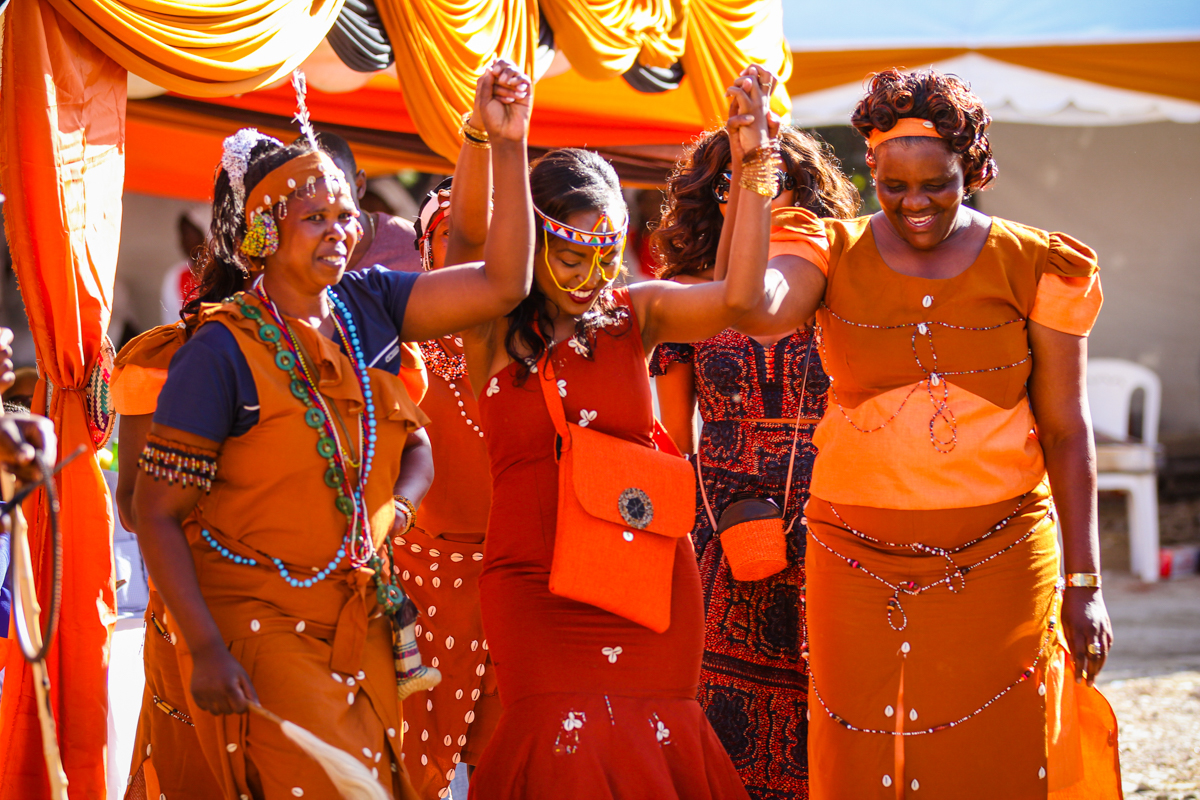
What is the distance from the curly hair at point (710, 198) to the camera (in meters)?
3.70

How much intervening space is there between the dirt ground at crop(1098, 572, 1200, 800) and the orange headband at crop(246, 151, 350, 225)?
3.76 m

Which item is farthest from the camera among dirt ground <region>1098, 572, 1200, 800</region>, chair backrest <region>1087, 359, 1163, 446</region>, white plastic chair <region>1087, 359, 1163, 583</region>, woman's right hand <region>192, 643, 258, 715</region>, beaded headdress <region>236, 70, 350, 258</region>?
chair backrest <region>1087, 359, 1163, 446</region>

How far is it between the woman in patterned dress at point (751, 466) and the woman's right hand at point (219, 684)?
1766 millimetres

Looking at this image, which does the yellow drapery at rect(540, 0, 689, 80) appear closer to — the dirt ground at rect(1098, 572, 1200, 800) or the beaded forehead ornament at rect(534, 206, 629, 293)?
the beaded forehead ornament at rect(534, 206, 629, 293)

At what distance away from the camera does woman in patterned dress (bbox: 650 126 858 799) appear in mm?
3512

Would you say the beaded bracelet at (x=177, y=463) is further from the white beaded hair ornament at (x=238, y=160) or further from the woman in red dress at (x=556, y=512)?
the woman in red dress at (x=556, y=512)

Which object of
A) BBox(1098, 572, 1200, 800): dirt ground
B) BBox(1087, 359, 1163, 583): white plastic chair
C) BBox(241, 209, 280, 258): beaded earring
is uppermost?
BBox(241, 209, 280, 258): beaded earring

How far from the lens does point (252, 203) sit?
239 centimetres

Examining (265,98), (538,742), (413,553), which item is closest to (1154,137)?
(265,98)

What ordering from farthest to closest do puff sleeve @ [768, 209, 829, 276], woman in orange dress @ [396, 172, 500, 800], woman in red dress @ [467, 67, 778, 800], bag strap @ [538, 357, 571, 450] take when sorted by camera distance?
woman in orange dress @ [396, 172, 500, 800]
puff sleeve @ [768, 209, 829, 276]
bag strap @ [538, 357, 571, 450]
woman in red dress @ [467, 67, 778, 800]

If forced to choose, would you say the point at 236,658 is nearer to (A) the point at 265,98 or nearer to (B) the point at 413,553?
(B) the point at 413,553

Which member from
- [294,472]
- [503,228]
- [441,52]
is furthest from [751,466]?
[441,52]

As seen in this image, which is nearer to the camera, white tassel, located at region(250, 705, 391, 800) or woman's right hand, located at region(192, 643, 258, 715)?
white tassel, located at region(250, 705, 391, 800)

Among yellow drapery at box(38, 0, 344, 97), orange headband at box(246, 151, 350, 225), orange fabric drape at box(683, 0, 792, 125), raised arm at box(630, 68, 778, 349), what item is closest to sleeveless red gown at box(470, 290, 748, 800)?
raised arm at box(630, 68, 778, 349)
